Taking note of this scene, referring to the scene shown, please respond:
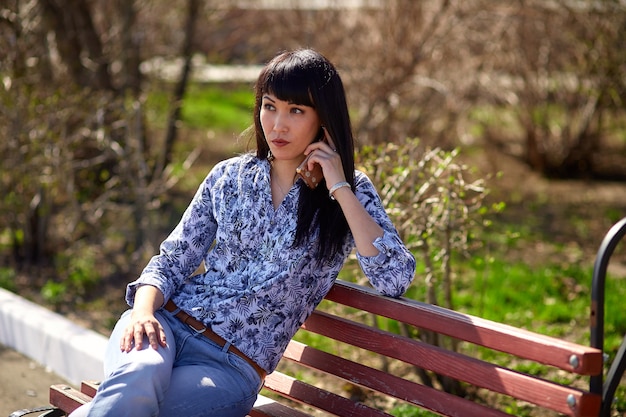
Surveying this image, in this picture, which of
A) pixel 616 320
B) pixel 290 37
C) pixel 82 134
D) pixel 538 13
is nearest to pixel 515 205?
pixel 538 13

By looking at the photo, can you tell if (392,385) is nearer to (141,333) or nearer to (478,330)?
(478,330)

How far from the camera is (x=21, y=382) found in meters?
4.62

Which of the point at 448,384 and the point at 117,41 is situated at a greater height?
the point at 117,41

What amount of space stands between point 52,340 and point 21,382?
26 cm

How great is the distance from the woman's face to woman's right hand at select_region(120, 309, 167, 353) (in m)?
→ 0.67

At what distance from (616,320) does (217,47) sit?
5539mm

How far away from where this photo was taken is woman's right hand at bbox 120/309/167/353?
9.03 ft

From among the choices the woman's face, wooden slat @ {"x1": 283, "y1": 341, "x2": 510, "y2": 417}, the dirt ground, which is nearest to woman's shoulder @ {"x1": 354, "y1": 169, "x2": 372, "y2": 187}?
the woman's face

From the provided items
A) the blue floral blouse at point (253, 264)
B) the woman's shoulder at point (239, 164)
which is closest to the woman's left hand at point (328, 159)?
the blue floral blouse at point (253, 264)

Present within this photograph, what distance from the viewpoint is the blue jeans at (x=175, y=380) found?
2.57m

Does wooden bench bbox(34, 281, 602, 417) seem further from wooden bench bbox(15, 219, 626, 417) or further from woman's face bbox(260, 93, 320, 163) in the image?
woman's face bbox(260, 93, 320, 163)

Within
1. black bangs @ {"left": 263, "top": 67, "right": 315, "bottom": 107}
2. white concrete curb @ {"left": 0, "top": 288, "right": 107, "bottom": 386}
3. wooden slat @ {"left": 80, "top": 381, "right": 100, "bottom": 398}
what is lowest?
white concrete curb @ {"left": 0, "top": 288, "right": 107, "bottom": 386}

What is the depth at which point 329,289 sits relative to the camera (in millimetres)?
3064

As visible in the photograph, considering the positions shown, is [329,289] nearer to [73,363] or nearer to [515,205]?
[73,363]
